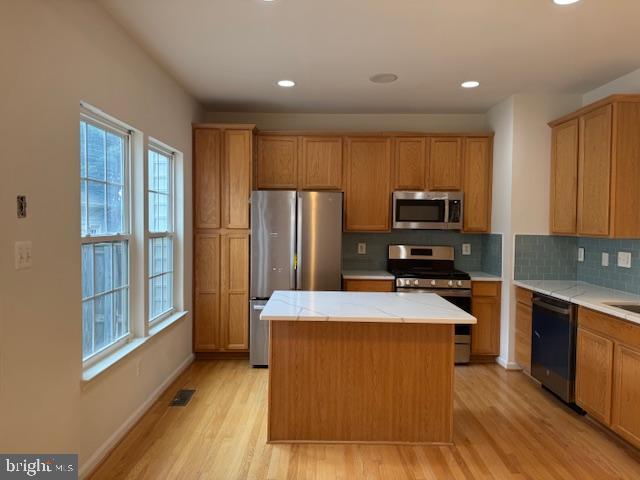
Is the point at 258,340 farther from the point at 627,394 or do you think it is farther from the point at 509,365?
the point at 627,394

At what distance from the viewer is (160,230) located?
3531mm

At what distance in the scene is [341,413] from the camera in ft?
Result: 8.41

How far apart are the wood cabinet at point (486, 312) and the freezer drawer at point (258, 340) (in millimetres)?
2090

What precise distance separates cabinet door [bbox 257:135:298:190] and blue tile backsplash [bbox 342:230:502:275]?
949 millimetres

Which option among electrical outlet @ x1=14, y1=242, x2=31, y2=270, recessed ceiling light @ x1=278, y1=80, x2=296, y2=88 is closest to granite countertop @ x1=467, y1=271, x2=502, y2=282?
recessed ceiling light @ x1=278, y1=80, x2=296, y2=88

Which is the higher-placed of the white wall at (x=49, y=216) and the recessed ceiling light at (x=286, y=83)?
the recessed ceiling light at (x=286, y=83)

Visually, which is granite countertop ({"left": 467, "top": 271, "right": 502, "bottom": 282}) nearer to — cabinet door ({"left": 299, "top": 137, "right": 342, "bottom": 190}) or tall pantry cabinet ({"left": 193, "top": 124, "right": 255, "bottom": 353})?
cabinet door ({"left": 299, "top": 137, "right": 342, "bottom": 190})

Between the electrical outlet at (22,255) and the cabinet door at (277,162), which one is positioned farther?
the cabinet door at (277,162)

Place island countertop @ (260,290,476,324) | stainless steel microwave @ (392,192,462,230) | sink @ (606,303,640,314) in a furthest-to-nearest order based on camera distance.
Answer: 1. stainless steel microwave @ (392,192,462,230)
2. sink @ (606,303,640,314)
3. island countertop @ (260,290,476,324)

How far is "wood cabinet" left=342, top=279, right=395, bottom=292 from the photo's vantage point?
4.16 meters

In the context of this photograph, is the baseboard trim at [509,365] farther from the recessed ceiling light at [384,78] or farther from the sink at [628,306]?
the recessed ceiling light at [384,78]

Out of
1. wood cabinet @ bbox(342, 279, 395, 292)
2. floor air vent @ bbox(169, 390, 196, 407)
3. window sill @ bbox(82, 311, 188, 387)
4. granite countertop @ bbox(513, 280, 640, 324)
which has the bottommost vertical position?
floor air vent @ bbox(169, 390, 196, 407)

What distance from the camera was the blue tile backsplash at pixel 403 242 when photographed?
15.3 ft

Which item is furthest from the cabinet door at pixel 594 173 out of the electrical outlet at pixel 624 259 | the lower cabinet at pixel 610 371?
the lower cabinet at pixel 610 371
